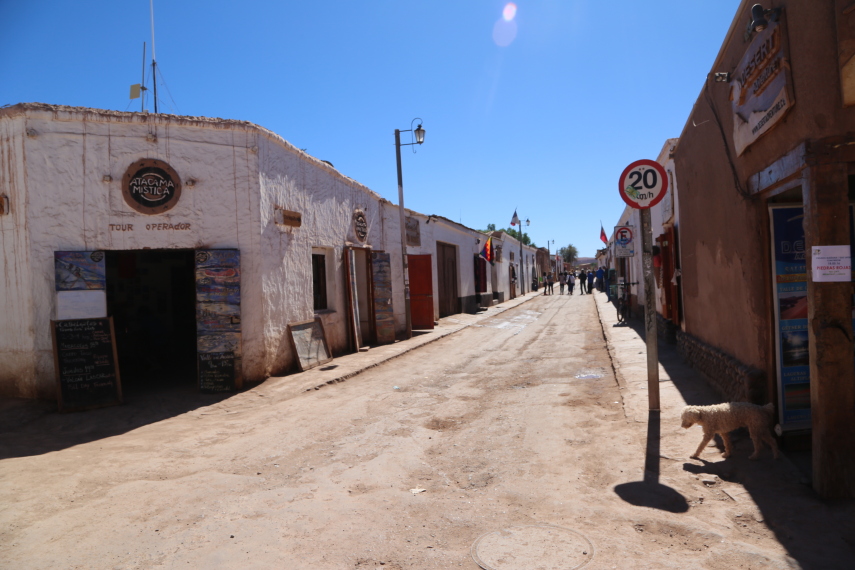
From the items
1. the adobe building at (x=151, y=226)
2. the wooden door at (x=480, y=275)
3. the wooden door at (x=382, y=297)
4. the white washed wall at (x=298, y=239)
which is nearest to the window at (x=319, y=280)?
the white washed wall at (x=298, y=239)

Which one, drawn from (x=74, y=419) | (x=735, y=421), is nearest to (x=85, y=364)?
(x=74, y=419)

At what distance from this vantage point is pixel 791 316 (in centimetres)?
502

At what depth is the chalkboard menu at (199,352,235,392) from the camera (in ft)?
29.0

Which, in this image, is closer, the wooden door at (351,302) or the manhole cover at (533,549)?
the manhole cover at (533,549)

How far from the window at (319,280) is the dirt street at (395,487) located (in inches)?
172

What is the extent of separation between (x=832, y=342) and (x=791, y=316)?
1.22 metres

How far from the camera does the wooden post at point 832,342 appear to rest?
12.6 ft

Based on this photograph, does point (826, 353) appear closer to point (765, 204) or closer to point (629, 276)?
point (765, 204)

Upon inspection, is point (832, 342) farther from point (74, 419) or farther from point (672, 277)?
point (74, 419)

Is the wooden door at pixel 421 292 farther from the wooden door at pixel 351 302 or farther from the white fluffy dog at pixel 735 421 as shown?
the white fluffy dog at pixel 735 421

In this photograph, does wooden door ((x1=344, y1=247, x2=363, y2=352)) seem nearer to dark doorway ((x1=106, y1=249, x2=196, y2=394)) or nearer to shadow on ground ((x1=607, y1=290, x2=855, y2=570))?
dark doorway ((x1=106, y1=249, x2=196, y2=394))

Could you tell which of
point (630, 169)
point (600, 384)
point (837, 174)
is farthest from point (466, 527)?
point (600, 384)

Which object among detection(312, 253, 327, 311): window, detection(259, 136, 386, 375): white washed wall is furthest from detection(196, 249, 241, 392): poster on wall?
detection(312, 253, 327, 311): window

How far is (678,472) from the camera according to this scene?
4746mm
